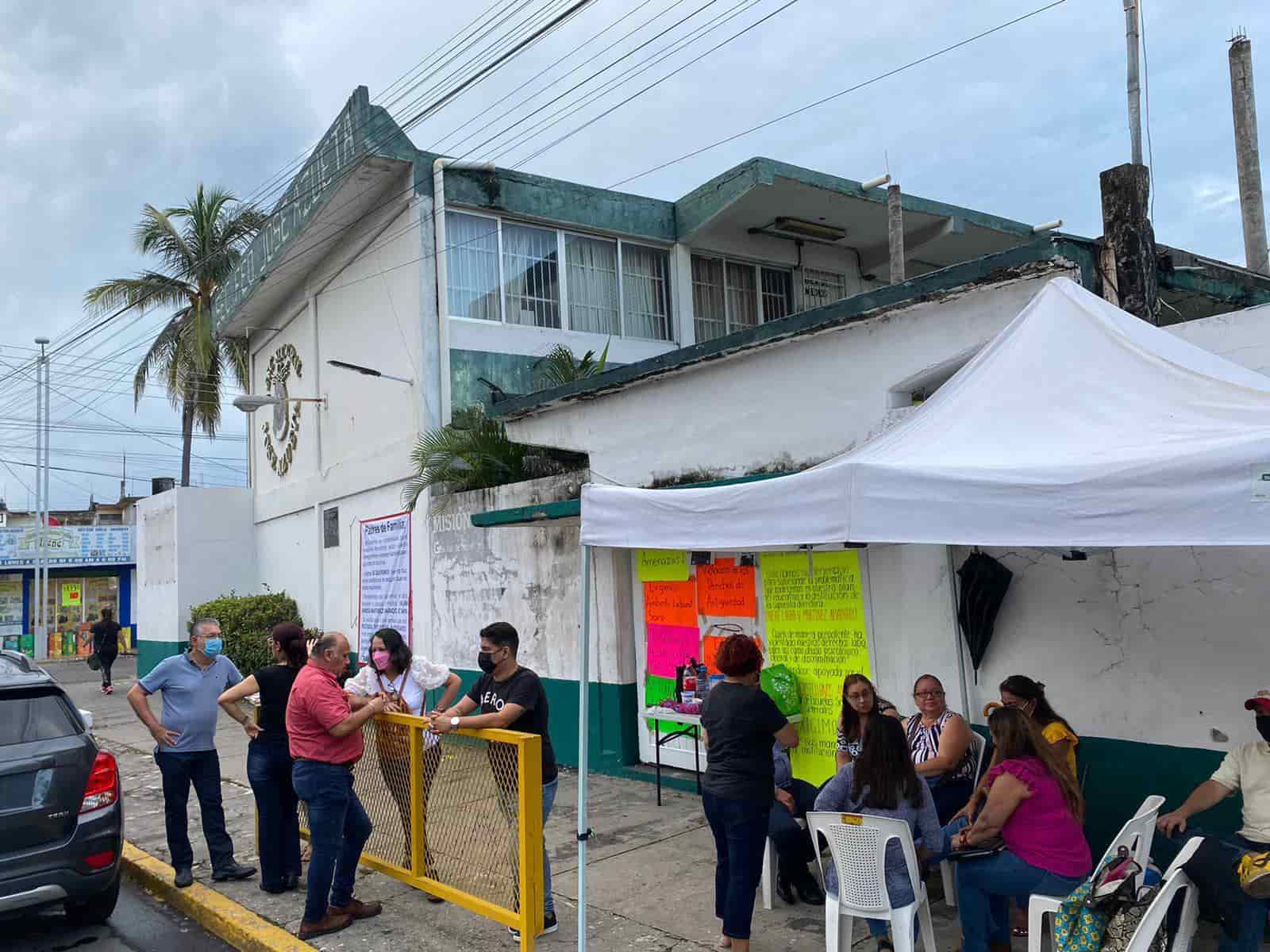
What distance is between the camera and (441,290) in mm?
12430

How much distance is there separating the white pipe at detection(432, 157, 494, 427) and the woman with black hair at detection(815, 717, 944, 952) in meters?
8.89

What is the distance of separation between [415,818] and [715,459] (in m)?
3.81

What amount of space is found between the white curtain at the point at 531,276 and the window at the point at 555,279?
0.04ft

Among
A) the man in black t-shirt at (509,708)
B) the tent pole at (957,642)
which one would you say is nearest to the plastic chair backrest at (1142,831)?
the tent pole at (957,642)

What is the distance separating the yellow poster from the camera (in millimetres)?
6977

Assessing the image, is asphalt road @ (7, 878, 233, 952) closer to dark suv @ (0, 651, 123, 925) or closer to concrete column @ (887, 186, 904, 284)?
dark suv @ (0, 651, 123, 925)

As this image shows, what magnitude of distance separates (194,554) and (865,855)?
16.7 m

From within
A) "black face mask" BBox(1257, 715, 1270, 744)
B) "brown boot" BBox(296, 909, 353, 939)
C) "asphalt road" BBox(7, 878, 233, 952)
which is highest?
"black face mask" BBox(1257, 715, 1270, 744)

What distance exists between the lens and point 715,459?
814 cm

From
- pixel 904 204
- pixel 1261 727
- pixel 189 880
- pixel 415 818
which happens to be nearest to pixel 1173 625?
pixel 1261 727

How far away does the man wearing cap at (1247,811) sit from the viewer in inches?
154

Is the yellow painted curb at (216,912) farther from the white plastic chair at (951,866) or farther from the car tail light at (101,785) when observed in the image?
the white plastic chair at (951,866)

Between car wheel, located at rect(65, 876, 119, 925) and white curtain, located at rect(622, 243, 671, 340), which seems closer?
car wheel, located at rect(65, 876, 119, 925)

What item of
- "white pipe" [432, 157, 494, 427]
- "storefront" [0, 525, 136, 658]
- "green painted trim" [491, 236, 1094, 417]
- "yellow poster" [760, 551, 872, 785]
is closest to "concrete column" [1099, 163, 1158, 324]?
A: "green painted trim" [491, 236, 1094, 417]
